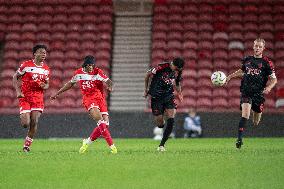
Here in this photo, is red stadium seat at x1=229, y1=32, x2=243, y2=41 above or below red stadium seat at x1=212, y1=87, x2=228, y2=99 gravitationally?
above

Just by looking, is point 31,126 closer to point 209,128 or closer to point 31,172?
point 31,172

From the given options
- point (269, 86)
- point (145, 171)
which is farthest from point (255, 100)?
point (145, 171)

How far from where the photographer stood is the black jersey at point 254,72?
13.9 meters

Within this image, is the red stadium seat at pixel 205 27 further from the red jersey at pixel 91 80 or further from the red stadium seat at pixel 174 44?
the red jersey at pixel 91 80

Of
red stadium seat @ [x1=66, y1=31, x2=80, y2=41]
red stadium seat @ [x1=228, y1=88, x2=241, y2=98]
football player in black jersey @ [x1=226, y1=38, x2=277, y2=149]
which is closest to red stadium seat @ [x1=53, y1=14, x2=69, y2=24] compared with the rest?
red stadium seat @ [x1=66, y1=31, x2=80, y2=41]

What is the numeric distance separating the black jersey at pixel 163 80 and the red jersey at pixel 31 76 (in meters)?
2.26

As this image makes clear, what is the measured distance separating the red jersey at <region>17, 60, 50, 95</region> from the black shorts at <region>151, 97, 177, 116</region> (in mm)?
2297

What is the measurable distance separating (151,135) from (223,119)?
2.34 m

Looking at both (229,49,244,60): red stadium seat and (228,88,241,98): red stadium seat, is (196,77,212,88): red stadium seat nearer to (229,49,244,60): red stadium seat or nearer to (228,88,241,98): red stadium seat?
(228,88,241,98): red stadium seat

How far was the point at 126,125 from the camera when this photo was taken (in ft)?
71.0

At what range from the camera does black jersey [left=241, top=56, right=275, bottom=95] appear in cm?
1391

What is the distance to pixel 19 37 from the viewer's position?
25.1 m

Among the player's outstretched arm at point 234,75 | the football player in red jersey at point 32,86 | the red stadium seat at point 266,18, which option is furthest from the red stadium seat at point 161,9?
the football player in red jersey at point 32,86

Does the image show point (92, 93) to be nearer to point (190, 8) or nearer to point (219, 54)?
point (219, 54)
